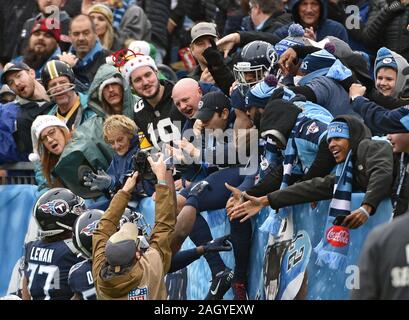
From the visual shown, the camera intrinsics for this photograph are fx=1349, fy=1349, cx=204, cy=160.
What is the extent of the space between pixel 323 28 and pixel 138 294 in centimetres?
503

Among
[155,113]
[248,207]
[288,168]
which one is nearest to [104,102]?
[155,113]

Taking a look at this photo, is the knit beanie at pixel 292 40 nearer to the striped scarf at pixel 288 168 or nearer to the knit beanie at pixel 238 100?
the knit beanie at pixel 238 100

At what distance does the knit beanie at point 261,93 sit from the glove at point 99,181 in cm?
231

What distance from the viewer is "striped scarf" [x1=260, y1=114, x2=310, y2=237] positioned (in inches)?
460

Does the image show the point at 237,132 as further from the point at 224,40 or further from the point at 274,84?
the point at 224,40

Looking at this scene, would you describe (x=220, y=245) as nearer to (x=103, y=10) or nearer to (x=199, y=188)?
(x=199, y=188)

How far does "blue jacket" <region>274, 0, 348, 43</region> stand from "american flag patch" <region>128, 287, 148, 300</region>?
471 centimetres

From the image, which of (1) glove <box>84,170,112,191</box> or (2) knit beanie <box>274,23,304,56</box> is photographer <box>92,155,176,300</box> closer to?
(2) knit beanie <box>274,23,304,56</box>

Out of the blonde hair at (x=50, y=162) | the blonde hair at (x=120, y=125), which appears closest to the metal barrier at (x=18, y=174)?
the blonde hair at (x=50, y=162)

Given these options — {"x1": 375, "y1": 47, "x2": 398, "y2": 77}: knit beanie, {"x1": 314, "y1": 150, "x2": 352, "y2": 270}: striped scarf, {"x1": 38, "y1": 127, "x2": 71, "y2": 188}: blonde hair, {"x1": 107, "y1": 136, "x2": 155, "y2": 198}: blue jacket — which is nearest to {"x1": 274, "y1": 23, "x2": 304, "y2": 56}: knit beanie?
{"x1": 375, "y1": 47, "x2": 398, "y2": 77}: knit beanie

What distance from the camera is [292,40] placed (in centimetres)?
1294

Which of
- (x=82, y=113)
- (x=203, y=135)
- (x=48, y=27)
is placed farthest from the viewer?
(x=48, y=27)

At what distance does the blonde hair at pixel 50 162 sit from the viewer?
605 inches

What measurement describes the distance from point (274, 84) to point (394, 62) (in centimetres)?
110
